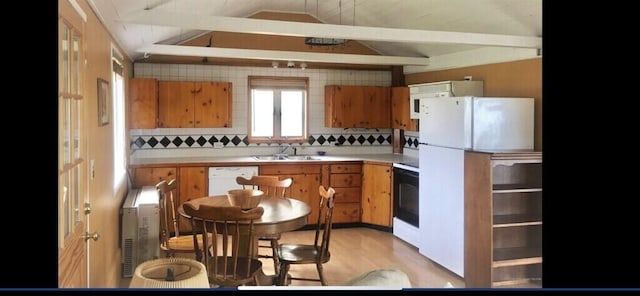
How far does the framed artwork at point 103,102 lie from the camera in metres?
3.13

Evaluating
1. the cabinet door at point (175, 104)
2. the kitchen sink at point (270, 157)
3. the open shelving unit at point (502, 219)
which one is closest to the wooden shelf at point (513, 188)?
the open shelving unit at point (502, 219)

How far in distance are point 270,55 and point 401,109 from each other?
193 cm

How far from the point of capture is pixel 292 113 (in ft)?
22.5

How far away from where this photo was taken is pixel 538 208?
178 inches

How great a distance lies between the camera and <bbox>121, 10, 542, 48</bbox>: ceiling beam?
11.2 feet

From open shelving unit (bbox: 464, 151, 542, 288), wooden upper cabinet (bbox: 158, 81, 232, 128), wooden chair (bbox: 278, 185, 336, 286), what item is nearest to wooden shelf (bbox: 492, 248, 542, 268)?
open shelving unit (bbox: 464, 151, 542, 288)

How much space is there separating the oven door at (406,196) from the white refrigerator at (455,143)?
55 cm

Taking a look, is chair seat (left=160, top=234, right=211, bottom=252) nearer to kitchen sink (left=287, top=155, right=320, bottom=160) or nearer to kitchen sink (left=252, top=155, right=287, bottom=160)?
kitchen sink (left=252, top=155, right=287, bottom=160)

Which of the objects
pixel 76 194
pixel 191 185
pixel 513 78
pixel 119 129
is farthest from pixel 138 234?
pixel 513 78

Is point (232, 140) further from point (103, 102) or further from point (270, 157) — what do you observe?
point (103, 102)

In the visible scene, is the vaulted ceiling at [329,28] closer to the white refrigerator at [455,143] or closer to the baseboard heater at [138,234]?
the white refrigerator at [455,143]
